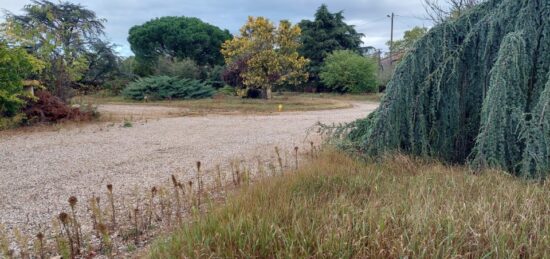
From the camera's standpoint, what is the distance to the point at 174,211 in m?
3.80

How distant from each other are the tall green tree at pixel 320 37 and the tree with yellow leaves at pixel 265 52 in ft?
34.3

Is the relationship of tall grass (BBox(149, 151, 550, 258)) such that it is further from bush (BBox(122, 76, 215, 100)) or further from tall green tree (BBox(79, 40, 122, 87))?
tall green tree (BBox(79, 40, 122, 87))

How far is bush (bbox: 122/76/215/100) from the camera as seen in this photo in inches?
912

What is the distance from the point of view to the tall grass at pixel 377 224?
2217 millimetres

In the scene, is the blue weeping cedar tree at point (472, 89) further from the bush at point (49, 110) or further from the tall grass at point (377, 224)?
the bush at point (49, 110)

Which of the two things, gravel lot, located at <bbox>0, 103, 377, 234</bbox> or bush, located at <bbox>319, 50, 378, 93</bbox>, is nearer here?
gravel lot, located at <bbox>0, 103, 377, 234</bbox>

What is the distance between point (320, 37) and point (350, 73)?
5.93 m

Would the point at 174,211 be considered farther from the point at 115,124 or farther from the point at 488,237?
the point at 115,124

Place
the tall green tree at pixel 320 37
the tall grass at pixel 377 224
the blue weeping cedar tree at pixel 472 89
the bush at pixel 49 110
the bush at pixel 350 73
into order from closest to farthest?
the tall grass at pixel 377 224 → the blue weeping cedar tree at pixel 472 89 → the bush at pixel 49 110 → the bush at pixel 350 73 → the tall green tree at pixel 320 37

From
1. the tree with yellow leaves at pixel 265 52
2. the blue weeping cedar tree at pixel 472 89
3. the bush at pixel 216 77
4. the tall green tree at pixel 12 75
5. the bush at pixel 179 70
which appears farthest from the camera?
the bush at pixel 216 77

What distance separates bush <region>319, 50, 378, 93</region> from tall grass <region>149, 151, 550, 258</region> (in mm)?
25581

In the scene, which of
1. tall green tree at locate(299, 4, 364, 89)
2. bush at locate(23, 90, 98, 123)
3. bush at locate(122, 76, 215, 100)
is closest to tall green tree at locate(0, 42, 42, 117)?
bush at locate(23, 90, 98, 123)

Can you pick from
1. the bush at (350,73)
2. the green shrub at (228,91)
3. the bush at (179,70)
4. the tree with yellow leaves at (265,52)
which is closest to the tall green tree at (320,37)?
the bush at (350,73)

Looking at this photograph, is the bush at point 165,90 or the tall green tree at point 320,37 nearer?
the bush at point 165,90
